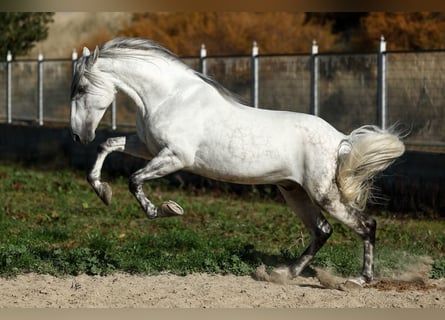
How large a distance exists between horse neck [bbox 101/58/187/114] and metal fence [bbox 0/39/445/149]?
6.51 m

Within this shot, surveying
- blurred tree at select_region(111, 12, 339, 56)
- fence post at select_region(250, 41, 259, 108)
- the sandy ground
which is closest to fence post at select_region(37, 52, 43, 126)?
fence post at select_region(250, 41, 259, 108)

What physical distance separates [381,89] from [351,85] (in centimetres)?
97

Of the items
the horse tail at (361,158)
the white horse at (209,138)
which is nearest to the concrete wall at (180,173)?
the horse tail at (361,158)

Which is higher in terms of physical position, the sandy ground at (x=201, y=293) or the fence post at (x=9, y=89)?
the fence post at (x=9, y=89)

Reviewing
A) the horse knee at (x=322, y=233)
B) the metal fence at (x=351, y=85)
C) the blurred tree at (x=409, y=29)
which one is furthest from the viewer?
the blurred tree at (x=409, y=29)

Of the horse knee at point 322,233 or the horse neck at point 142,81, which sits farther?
the horse knee at point 322,233

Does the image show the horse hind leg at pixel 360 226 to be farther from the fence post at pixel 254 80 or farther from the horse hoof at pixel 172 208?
the fence post at pixel 254 80

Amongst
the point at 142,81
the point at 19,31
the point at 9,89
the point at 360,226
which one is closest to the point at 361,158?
the point at 360,226

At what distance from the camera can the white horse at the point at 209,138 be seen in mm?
6602

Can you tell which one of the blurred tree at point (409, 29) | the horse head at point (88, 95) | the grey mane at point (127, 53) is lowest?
the horse head at point (88, 95)

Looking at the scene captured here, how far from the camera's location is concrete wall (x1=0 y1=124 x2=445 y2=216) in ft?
40.6

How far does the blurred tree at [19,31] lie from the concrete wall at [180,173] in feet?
27.1

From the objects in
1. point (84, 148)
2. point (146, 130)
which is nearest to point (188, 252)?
point (146, 130)

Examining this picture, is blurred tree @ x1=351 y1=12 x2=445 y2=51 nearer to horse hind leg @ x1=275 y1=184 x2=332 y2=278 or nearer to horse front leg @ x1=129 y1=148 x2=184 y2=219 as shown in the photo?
horse hind leg @ x1=275 y1=184 x2=332 y2=278
